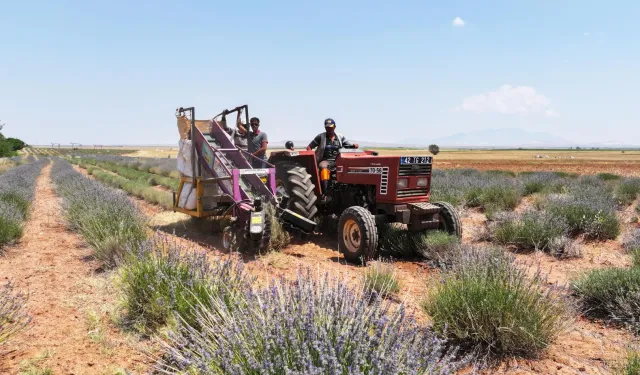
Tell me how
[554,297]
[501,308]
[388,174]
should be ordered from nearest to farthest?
1. [501,308]
2. [554,297]
3. [388,174]

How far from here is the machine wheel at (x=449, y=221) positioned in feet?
20.2

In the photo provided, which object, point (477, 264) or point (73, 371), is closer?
point (73, 371)

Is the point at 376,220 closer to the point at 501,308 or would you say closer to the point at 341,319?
the point at 501,308

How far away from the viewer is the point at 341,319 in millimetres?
2311

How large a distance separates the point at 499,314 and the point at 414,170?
10.2 feet

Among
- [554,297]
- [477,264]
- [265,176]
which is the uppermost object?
[265,176]

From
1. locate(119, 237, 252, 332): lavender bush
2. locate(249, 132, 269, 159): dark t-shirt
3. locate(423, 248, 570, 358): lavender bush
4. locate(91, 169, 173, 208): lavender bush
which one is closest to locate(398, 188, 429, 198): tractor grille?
locate(423, 248, 570, 358): lavender bush

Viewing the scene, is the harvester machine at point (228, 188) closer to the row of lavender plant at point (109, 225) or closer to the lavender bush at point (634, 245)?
the row of lavender plant at point (109, 225)

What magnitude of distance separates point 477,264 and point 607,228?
533 centimetres

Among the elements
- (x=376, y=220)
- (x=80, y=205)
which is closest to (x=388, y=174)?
(x=376, y=220)

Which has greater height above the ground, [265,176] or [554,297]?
[265,176]

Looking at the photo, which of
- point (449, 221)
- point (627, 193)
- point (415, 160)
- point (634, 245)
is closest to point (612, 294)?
point (449, 221)

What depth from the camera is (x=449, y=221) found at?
622 cm

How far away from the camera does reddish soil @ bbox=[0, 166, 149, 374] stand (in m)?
3.12
